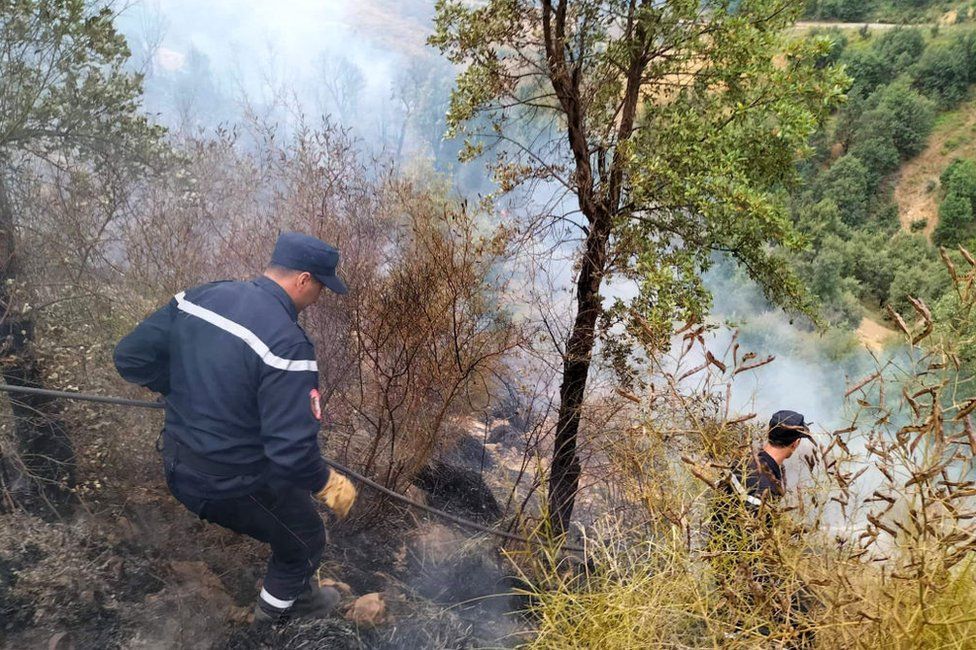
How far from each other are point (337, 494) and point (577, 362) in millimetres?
2229

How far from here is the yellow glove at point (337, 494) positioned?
3010mm

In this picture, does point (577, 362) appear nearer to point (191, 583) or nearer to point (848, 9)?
point (191, 583)

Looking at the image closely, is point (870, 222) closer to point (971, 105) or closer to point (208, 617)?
point (971, 105)

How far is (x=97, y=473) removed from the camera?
444cm

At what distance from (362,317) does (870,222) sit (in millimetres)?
22640

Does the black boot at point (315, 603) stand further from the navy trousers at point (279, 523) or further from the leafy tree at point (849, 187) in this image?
the leafy tree at point (849, 187)

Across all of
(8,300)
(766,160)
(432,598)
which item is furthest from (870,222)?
(8,300)

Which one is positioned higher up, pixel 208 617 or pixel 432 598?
pixel 208 617

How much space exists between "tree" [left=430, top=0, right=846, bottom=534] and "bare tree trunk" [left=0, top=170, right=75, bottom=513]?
3394 millimetres

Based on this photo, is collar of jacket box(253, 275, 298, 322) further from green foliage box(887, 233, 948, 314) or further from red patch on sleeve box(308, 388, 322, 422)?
green foliage box(887, 233, 948, 314)

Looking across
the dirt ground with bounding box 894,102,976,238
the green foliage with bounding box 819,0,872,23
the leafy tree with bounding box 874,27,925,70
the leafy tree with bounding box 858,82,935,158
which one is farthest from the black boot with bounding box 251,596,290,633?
the green foliage with bounding box 819,0,872,23

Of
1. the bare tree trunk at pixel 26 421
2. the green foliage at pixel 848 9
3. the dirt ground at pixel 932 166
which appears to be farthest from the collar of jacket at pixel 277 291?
the green foliage at pixel 848 9

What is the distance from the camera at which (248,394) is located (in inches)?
107

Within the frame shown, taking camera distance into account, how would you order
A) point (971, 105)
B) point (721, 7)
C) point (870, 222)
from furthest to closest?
point (971, 105) → point (870, 222) → point (721, 7)
